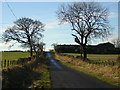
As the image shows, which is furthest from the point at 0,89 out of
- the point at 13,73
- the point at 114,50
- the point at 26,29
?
the point at 114,50

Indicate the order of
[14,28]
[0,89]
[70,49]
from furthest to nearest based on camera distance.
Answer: [70,49] → [14,28] → [0,89]

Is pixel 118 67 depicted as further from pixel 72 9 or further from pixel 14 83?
pixel 72 9

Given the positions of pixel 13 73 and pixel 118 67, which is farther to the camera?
pixel 118 67

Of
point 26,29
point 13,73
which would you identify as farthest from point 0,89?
point 26,29

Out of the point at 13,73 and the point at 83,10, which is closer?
the point at 13,73

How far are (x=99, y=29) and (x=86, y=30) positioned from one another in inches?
112

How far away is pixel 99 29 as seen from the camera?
182 feet

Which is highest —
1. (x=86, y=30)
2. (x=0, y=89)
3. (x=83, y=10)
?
(x=83, y=10)

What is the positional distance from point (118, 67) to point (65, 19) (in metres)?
34.9

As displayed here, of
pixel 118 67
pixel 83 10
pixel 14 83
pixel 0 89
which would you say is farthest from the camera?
pixel 83 10

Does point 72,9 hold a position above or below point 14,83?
above

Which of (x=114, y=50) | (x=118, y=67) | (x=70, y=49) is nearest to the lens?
(x=118, y=67)

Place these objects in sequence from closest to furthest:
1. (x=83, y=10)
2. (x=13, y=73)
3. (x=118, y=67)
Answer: (x=13, y=73), (x=118, y=67), (x=83, y=10)

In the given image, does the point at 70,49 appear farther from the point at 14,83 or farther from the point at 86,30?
the point at 14,83
